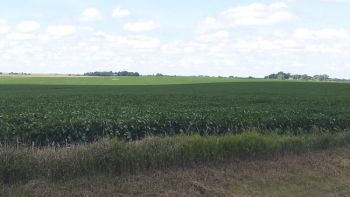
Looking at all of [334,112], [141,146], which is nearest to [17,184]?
[141,146]

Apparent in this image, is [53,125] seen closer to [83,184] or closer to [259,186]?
[83,184]

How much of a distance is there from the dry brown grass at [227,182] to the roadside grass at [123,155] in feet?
0.93

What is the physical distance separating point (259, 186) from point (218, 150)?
1.76 m

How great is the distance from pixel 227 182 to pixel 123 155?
2.08m

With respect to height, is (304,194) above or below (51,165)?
below

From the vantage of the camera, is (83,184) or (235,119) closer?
(83,184)

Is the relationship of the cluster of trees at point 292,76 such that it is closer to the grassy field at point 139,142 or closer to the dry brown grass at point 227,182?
the grassy field at point 139,142

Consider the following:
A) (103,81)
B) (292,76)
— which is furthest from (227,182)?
(292,76)

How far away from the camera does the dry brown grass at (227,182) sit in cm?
788

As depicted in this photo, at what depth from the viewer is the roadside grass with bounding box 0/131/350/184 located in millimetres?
8125

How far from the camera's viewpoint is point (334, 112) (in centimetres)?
1895

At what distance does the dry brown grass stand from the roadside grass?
11.1 inches

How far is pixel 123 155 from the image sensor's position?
902cm

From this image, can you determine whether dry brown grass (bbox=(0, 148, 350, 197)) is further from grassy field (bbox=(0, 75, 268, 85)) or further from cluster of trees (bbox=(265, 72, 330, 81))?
cluster of trees (bbox=(265, 72, 330, 81))
